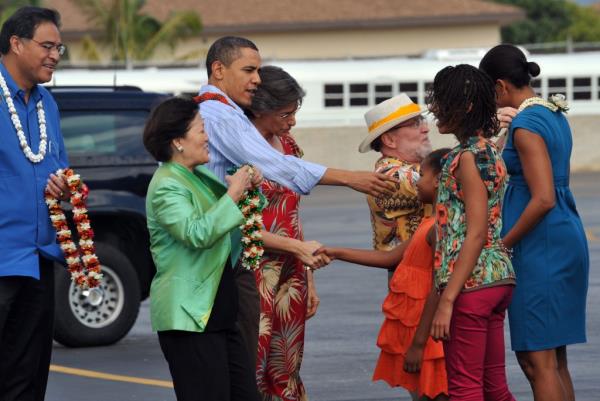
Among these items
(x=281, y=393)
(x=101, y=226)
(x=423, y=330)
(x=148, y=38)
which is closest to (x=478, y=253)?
(x=423, y=330)

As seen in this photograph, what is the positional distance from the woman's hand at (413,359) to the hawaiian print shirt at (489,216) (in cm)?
40

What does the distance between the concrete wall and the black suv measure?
2758 centimetres

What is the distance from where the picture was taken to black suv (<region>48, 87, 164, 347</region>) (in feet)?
36.7

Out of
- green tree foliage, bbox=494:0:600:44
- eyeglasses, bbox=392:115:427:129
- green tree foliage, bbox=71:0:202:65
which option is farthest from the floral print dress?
green tree foliage, bbox=494:0:600:44

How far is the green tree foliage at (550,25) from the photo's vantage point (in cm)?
7450

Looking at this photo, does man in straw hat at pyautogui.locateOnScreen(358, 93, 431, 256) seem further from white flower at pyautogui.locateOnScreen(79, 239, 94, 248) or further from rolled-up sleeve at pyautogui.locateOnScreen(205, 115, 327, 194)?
white flower at pyautogui.locateOnScreen(79, 239, 94, 248)

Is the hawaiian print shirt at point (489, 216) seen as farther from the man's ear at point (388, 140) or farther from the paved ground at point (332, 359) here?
the paved ground at point (332, 359)

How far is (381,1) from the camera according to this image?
199 ft

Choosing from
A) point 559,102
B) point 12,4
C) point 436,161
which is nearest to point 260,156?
point 436,161

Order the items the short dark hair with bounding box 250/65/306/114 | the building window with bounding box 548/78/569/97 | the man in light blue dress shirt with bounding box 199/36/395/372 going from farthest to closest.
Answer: the building window with bounding box 548/78/569/97 < the short dark hair with bounding box 250/65/306/114 < the man in light blue dress shirt with bounding box 199/36/395/372

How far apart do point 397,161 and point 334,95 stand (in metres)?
33.8

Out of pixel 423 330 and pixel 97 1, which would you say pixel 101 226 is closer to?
pixel 423 330

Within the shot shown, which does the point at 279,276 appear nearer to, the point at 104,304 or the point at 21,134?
the point at 21,134

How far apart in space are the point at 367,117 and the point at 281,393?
1.39 meters
